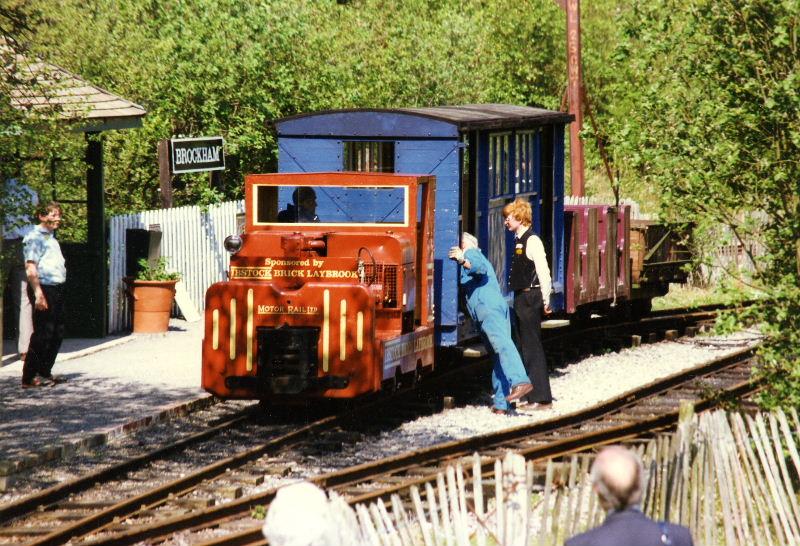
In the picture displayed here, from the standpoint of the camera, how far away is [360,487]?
10.2 metres

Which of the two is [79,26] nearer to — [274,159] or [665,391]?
[274,159]

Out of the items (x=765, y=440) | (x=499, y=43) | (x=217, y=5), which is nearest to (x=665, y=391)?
(x=765, y=440)

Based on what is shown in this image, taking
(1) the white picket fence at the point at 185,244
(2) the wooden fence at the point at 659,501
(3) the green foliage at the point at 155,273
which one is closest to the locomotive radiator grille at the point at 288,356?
(2) the wooden fence at the point at 659,501

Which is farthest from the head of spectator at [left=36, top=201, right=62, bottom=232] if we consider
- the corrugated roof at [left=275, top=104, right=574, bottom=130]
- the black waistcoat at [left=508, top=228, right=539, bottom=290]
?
the black waistcoat at [left=508, top=228, right=539, bottom=290]

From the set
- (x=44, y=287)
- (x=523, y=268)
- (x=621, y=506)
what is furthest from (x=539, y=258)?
(x=621, y=506)

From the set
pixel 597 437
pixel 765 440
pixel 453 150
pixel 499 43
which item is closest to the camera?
pixel 765 440

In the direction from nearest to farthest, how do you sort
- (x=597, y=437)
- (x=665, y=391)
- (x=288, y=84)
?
(x=597, y=437), (x=665, y=391), (x=288, y=84)

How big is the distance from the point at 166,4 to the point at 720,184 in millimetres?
23056

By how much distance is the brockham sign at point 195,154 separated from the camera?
19469 mm

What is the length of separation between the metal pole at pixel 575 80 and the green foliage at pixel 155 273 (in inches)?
393

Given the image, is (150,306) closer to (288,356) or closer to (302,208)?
(302,208)

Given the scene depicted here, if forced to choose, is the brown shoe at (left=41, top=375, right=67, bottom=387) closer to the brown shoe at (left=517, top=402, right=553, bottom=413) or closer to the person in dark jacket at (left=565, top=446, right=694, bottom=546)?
the brown shoe at (left=517, top=402, right=553, bottom=413)

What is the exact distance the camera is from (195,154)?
787 inches

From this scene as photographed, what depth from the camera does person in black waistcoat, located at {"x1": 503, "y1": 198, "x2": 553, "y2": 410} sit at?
44.8 feet
